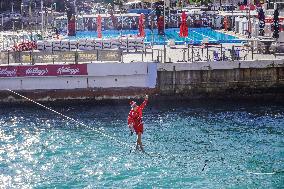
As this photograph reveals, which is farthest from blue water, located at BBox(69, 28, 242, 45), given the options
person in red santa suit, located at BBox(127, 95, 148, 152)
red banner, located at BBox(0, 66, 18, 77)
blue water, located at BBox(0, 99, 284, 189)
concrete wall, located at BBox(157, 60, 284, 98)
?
person in red santa suit, located at BBox(127, 95, 148, 152)

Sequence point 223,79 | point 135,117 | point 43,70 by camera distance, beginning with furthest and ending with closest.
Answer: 1. point 223,79
2. point 43,70
3. point 135,117

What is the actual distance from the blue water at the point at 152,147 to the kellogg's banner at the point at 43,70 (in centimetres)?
236

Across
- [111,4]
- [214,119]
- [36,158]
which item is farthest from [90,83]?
[111,4]

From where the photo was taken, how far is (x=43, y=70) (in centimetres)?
3975

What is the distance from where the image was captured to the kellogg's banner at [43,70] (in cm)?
3962

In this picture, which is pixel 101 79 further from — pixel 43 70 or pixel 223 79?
pixel 223 79

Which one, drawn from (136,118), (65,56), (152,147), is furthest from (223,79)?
(136,118)

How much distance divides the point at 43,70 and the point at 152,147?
14511 millimetres

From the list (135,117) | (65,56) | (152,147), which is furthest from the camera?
(65,56)

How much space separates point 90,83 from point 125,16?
1068 inches

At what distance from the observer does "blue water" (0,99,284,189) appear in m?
23.4

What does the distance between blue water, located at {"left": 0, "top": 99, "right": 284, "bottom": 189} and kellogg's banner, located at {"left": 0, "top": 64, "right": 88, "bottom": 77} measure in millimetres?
2362

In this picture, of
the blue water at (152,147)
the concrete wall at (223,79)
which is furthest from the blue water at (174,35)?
the blue water at (152,147)

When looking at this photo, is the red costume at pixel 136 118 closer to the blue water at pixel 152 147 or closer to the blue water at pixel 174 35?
the blue water at pixel 152 147
